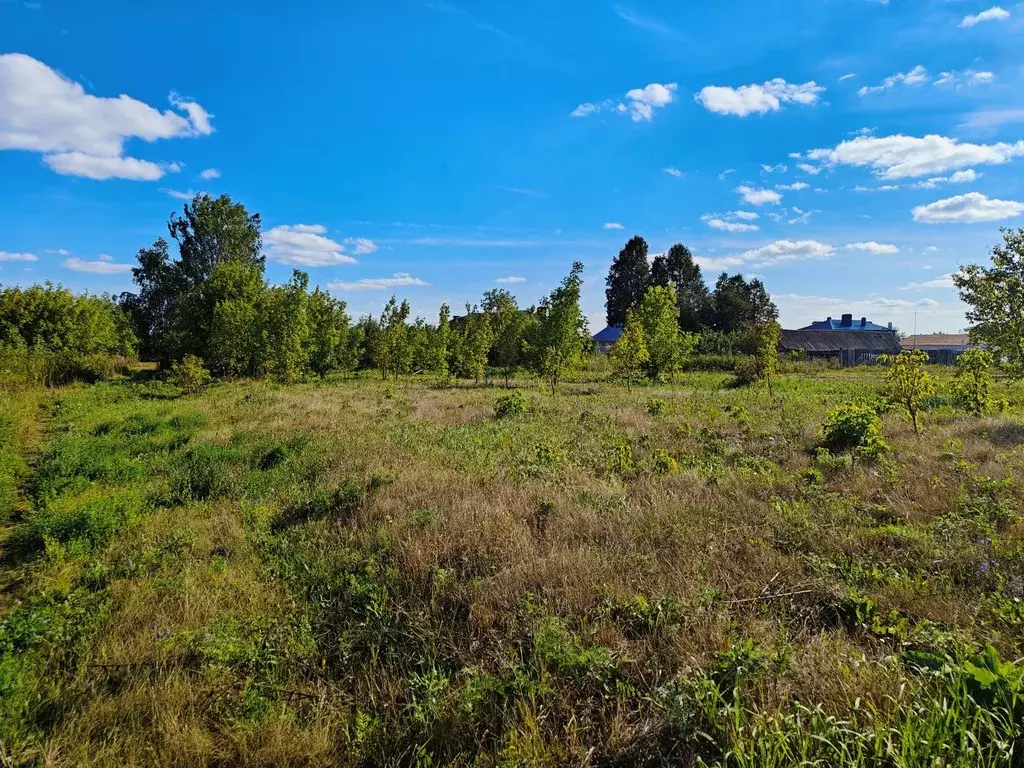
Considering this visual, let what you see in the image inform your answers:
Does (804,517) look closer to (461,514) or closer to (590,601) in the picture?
(590,601)

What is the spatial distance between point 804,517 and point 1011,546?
1.57m

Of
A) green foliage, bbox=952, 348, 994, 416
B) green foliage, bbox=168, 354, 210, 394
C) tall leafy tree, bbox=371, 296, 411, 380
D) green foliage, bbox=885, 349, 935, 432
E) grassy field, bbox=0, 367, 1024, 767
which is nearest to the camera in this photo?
grassy field, bbox=0, 367, 1024, 767

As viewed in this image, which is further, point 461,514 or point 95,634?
point 461,514

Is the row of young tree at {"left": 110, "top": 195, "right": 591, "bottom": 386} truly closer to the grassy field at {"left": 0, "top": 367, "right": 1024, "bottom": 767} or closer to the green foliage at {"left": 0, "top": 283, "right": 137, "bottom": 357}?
the green foliage at {"left": 0, "top": 283, "right": 137, "bottom": 357}

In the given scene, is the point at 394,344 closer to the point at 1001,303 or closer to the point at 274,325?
the point at 274,325

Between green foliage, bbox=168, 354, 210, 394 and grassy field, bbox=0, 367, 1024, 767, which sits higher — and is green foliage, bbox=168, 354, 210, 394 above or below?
above

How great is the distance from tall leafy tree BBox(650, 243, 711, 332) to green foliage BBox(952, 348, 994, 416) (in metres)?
47.5

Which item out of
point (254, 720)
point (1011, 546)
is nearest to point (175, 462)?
point (254, 720)

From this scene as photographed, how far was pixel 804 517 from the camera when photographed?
17.5 ft

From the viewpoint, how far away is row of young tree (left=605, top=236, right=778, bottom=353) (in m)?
58.2

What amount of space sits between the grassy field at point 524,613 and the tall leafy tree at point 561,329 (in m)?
15.1

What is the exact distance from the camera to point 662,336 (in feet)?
84.4

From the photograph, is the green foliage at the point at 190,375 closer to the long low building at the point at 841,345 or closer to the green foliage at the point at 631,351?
the green foliage at the point at 631,351

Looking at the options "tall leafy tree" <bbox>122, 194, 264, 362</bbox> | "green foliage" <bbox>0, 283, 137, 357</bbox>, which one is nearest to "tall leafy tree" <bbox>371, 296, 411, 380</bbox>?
"tall leafy tree" <bbox>122, 194, 264, 362</bbox>
